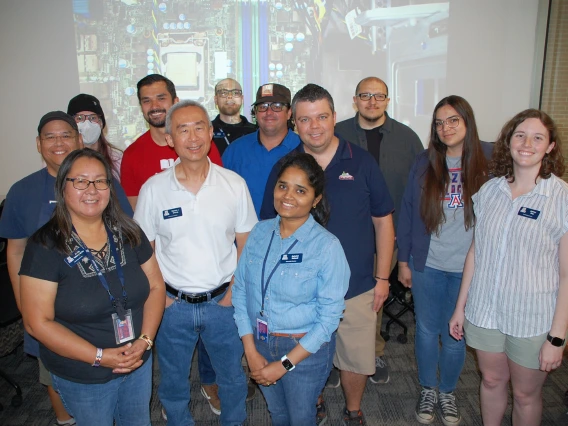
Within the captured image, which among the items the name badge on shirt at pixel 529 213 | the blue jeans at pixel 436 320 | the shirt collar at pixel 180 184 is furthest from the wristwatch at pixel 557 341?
the shirt collar at pixel 180 184

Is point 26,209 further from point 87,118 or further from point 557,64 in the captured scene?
point 557,64

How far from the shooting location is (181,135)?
199 centimetres

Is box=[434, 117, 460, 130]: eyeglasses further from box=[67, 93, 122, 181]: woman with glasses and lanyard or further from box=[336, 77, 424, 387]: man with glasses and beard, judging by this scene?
box=[67, 93, 122, 181]: woman with glasses and lanyard

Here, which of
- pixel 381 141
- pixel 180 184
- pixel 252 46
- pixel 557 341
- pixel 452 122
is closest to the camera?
pixel 557 341

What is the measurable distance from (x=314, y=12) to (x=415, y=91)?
1480 mm

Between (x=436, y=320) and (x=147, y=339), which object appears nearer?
(x=147, y=339)

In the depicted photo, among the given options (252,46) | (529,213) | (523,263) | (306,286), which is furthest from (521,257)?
(252,46)

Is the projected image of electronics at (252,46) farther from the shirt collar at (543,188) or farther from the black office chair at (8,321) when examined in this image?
the shirt collar at (543,188)

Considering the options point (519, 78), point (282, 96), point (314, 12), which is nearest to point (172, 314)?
point (282, 96)

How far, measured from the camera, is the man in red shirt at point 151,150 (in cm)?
258

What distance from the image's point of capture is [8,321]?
2.88 meters

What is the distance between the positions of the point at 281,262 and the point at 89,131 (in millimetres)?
1911

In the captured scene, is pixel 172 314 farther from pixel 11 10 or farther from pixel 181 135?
pixel 11 10

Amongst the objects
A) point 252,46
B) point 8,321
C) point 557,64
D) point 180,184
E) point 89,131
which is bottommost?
point 8,321
